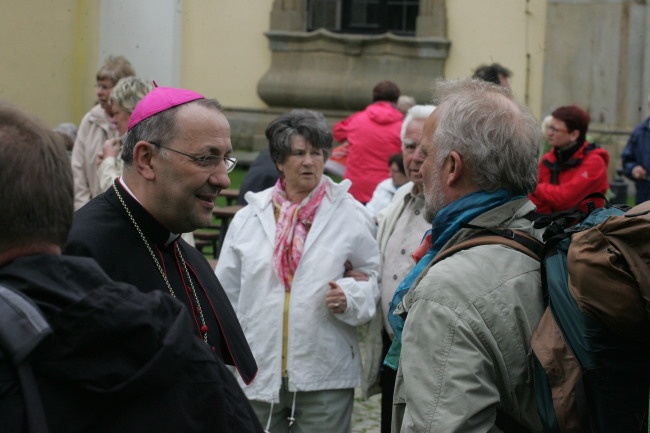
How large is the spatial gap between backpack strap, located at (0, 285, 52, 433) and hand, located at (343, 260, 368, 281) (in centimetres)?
343

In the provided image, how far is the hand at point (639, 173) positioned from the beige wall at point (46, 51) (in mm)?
5708

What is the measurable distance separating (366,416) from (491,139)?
4.48 meters

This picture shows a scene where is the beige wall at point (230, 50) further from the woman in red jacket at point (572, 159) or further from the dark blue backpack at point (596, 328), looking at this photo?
the dark blue backpack at point (596, 328)

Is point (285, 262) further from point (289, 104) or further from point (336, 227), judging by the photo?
point (289, 104)

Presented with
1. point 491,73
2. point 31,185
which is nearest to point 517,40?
point 491,73

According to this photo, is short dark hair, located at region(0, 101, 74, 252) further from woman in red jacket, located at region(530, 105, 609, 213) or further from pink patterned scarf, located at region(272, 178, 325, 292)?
woman in red jacket, located at region(530, 105, 609, 213)

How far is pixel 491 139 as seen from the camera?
10.3 feet

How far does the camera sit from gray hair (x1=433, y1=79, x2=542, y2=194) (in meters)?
3.15

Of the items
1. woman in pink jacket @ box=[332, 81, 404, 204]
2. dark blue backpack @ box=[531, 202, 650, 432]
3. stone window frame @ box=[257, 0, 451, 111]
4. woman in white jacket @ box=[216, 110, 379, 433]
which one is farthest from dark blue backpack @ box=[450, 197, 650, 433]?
stone window frame @ box=[257, 0, 451, 111]

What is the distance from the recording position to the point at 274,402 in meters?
5.00

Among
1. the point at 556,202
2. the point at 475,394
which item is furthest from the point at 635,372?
the point at 556,202

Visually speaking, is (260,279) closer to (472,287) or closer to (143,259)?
(143,259)

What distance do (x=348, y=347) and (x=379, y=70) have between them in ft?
40.1

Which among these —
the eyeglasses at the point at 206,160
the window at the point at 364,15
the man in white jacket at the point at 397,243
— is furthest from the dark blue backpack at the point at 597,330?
the window at the point at 364,15
